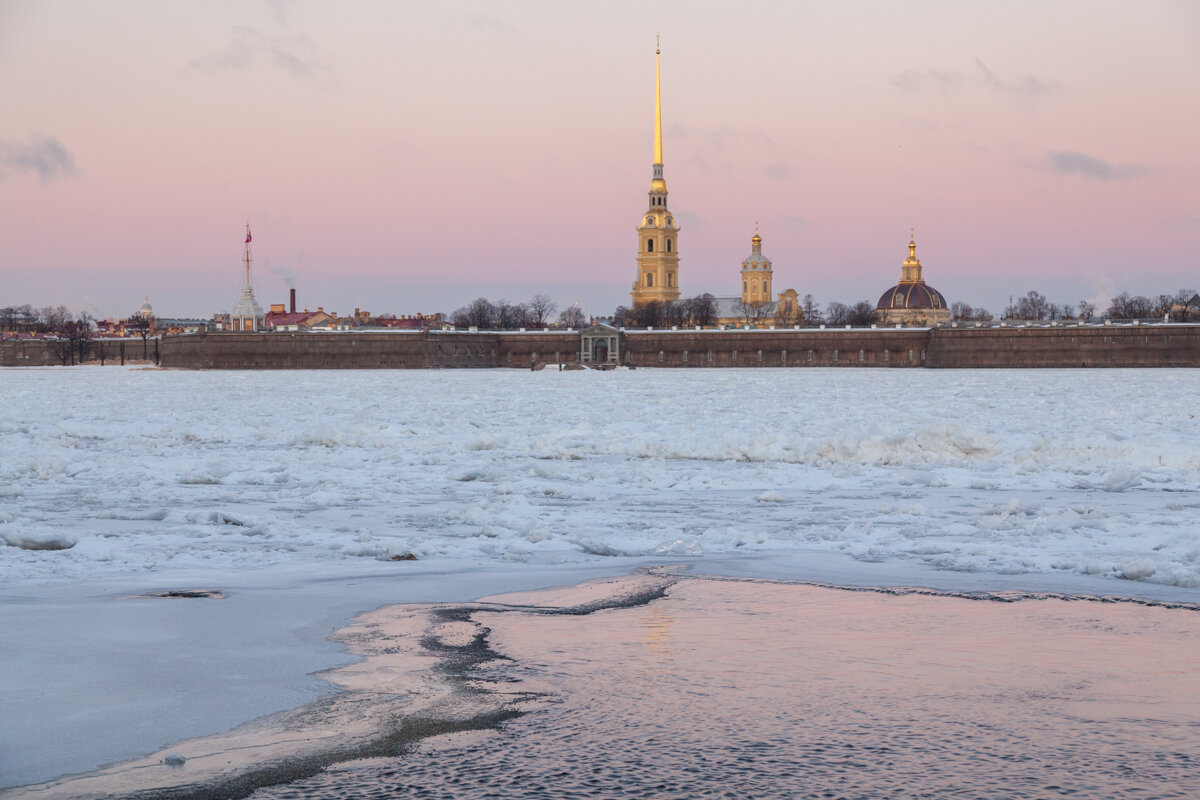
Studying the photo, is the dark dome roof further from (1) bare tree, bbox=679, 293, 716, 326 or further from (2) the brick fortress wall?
(2) the brick fortress wall

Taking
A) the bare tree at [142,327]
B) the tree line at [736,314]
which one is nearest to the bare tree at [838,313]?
the tree line at [736,314]

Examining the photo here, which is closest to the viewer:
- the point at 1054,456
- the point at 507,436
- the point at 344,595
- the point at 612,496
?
the point at 344,595

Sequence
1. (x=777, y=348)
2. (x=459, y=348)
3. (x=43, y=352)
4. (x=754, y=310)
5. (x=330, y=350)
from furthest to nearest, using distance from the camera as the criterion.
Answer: (x=754, y=310) → (x=43, y=352) → (x=459, y=348) → (x=777, y=348) → (x=330, y=350)

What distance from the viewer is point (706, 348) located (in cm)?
12362

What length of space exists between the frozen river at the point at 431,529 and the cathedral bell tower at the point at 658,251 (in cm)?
16095

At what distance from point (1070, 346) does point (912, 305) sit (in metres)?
64.1

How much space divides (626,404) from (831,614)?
88.0ft

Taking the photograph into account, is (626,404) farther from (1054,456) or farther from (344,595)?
(344,595)

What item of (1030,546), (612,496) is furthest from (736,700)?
(612,496)

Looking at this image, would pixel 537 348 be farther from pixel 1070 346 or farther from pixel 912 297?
pixel 912 297

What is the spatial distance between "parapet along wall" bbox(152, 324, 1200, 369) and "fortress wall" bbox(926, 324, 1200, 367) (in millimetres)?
89

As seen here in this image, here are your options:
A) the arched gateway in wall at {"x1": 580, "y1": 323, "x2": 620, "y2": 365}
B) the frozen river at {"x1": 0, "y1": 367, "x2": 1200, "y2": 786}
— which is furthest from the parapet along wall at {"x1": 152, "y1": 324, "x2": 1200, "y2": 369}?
the frozen river at {"x1": 0, "y1": 367, "x2": 1200, "y2": 786}

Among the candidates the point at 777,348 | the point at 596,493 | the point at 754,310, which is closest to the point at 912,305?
the point at 754,310

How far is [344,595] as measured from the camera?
303 inches
